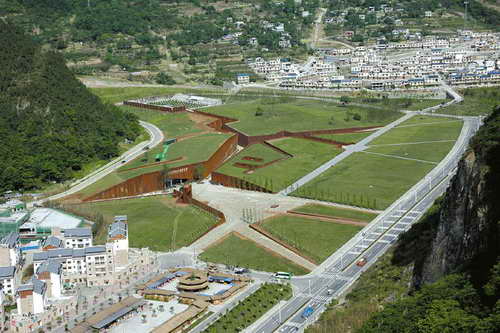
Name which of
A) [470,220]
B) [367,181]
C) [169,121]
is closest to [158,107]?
[169,121]

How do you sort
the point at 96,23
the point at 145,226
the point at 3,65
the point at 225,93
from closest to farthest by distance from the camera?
the point at 145,226
the point at 3,65
the point at 225,93
the point at 96,23

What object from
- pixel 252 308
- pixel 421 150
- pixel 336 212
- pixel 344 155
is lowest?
pixel 252 308

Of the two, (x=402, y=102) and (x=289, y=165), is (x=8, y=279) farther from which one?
(x=402, y=102)

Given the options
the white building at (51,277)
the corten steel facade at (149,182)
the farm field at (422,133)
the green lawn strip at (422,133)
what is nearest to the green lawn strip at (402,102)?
the farm field at (422,133)

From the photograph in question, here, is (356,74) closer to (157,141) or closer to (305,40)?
(305,40)

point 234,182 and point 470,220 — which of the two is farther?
point 234,182

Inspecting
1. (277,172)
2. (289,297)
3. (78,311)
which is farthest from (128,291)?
(277,172)

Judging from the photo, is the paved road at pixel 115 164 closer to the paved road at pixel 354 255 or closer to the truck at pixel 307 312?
the paved road at pixel 354 255

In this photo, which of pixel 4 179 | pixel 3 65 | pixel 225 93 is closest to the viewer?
pixel 4 179
